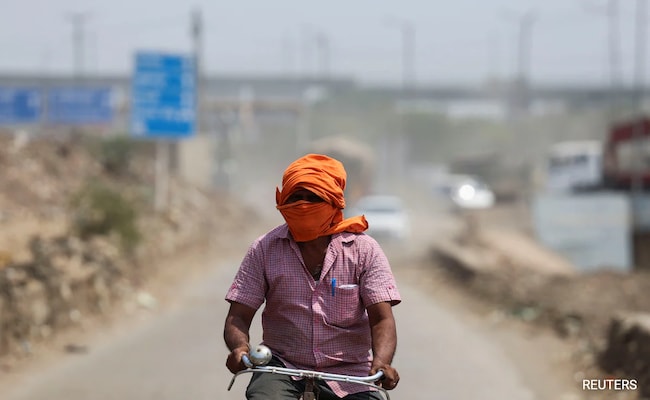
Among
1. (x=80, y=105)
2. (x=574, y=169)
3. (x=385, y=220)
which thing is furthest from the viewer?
(x=574, y=169)

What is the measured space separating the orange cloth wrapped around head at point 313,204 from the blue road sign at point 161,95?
78.8 ft

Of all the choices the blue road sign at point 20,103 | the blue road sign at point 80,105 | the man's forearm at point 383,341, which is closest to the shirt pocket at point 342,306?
the man's forearm at point 383,341

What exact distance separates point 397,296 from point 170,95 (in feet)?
80.6

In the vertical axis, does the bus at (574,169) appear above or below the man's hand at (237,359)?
below

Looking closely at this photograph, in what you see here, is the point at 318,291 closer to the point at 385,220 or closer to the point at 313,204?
the point at 313,204

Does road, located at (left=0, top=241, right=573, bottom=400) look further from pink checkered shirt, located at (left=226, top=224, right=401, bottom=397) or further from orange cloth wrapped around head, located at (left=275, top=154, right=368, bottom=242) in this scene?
orange cloth wrapped around head, located at (left=275, top=154, right=368, bottom=242)

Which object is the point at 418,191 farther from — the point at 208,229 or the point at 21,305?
the point at 21,305

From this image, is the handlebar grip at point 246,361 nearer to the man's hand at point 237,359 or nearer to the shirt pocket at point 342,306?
the man's hand at point 237,359

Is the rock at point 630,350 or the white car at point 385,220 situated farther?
the white car at point 385,220

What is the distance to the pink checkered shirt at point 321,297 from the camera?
4.55m

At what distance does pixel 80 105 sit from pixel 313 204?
4443 cm

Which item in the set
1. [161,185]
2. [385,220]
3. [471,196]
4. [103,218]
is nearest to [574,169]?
[471,196]

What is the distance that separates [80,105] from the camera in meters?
47.5

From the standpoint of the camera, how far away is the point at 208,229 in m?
35.1
